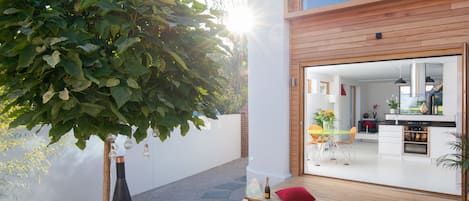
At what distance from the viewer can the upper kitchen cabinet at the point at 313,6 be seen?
182 inches

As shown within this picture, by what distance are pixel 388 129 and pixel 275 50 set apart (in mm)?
4773

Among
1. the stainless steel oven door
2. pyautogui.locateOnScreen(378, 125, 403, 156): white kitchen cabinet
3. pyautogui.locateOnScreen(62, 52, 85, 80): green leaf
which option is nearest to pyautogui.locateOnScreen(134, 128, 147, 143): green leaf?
pyautogui.locateOnScreen(62, 52, 85, 80): green leaf

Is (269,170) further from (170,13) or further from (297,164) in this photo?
(170,13)

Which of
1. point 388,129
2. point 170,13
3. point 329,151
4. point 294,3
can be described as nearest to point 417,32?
point 294,3

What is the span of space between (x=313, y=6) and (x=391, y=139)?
5.04 metres

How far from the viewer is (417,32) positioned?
4.20m

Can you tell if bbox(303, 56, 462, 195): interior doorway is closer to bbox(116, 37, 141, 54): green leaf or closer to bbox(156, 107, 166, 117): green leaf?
bbox(156, 107, 166, 117): green leaf

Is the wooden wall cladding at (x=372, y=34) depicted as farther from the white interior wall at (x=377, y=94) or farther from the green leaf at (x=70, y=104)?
the white interior wall at (x=377, y=94)

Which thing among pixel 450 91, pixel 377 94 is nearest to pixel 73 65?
pixel 450 91

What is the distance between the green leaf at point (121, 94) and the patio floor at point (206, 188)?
4.57 m

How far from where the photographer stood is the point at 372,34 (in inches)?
180

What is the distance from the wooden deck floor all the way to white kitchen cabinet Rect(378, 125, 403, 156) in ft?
13.2

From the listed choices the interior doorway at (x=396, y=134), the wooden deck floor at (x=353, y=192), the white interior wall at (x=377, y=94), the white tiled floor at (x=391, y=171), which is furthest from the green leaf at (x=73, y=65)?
the white interior wall at (x=377, y=94)

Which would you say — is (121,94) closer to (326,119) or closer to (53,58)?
(53,58)
